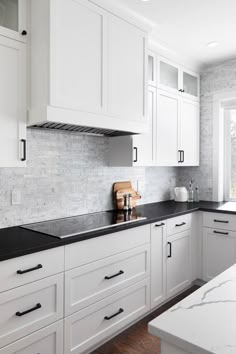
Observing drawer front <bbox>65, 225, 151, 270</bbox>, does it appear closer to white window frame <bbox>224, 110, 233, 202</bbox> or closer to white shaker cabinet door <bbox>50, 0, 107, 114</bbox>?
white shaker cabinet door <bbox>50, 0, 107, 114</bbox>

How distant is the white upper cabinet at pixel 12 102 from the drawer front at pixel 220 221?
2083 millimetres

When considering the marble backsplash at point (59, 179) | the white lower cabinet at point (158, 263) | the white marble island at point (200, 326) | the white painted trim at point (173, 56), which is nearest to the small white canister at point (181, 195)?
the marble backsplash at point (59, 179)

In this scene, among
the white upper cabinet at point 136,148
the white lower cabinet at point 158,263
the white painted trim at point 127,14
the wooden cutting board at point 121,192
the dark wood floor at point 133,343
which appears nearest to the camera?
the dark wood floor at point 133,343

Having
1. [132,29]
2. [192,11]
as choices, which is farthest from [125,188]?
[192,11]

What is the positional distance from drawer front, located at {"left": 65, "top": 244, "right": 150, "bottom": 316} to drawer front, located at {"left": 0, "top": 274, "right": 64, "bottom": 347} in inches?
3.3

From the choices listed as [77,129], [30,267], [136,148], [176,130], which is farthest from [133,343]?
[176,130]

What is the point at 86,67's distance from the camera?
214 cm

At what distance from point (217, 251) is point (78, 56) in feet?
7.72

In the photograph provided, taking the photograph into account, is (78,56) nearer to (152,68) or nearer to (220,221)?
(152,68)

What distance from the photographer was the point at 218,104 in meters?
3.70

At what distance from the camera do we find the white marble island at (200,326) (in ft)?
2.38

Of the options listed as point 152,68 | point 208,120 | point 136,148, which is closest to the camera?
point 136,148

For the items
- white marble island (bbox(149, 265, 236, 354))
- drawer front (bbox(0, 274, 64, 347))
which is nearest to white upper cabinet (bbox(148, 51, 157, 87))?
drawer front (bbox(0, 274, 64, 347))

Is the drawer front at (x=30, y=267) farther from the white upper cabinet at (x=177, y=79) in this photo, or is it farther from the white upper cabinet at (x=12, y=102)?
the white upper cabinet at (x=177, y=79)
